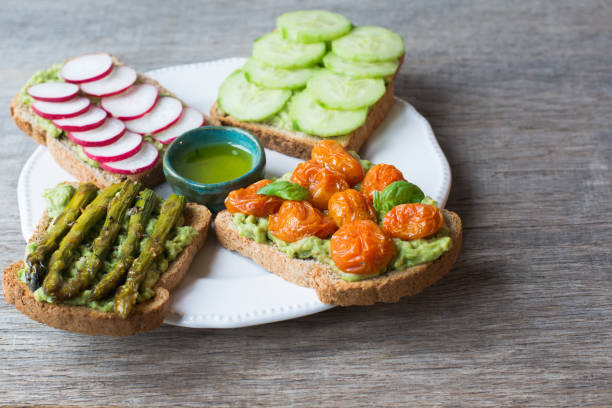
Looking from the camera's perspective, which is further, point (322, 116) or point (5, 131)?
point (5, 131)

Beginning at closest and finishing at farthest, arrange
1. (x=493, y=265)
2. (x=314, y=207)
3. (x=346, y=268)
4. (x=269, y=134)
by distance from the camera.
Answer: (x=346, y=268)
(x=314, y=207)
(x=493, y=265)
(x=269, y=134)

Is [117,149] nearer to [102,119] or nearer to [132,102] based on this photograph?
[102,119]

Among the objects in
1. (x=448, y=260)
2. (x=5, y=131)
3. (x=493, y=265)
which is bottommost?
(x=5, y=131)

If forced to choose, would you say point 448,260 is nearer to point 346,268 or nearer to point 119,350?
point 346,268

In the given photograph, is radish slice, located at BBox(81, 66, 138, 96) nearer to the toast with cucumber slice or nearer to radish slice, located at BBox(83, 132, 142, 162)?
radish slice, located at BBox(83, 132, 142, 162)

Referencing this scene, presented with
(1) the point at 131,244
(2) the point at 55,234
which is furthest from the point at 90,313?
(2) the point at 55,234

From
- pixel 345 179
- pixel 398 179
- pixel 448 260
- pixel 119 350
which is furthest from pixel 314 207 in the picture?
pixel 119 350
